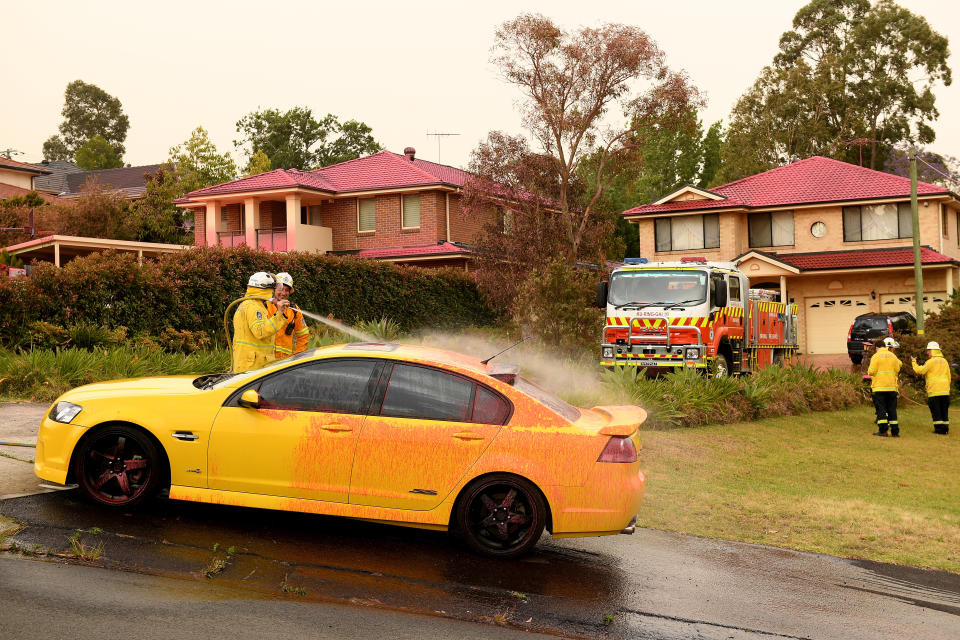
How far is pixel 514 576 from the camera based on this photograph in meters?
6.39

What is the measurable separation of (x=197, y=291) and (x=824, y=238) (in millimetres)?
28393

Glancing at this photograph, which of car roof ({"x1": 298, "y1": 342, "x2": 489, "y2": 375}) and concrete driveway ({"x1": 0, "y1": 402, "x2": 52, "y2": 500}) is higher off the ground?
car roof ({"x1": 298, "y1": 342, "x2": 489, "y2": 375})

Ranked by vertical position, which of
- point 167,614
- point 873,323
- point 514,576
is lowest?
point 514,576

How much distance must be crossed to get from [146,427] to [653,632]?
3.77 metres

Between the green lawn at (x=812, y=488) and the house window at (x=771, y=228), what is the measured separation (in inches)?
892

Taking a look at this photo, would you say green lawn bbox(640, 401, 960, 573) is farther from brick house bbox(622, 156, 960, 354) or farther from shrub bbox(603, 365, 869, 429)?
brick house bbox(622, 156, 960, 354)

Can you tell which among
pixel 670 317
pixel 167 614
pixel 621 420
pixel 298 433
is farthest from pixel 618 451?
pixel 670 317

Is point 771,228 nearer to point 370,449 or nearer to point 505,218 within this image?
point 505,218

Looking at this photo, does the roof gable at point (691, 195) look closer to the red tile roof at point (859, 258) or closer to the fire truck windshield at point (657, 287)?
the red tile roof at point (859, 258)

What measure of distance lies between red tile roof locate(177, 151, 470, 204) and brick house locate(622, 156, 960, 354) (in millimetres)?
8914

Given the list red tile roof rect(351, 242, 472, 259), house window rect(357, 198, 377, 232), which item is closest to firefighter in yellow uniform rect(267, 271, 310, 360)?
red tile roof rect(351, 242, 472, 259)

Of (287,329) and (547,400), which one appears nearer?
(547,400)

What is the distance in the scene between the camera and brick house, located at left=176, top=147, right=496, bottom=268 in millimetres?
35875

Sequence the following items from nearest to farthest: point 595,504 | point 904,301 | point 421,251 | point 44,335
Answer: point 595,504, point 44,335, point 421,251, point 904,301
